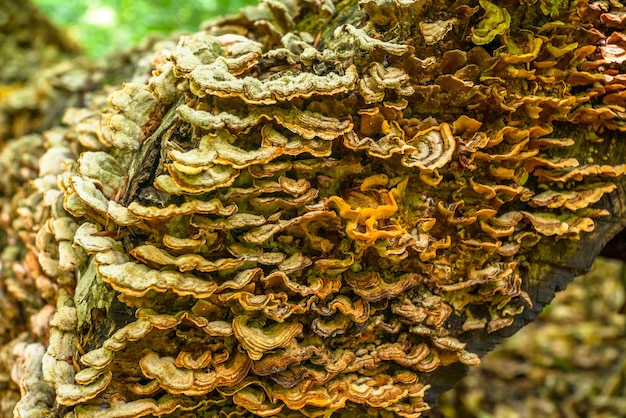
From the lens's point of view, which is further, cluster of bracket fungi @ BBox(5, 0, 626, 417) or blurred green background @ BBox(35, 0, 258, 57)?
blurred green background @ BBox(35, 0, 258, 57)

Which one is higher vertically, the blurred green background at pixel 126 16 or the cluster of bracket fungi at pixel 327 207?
the cluster of bracket fungi at pixel 327 207

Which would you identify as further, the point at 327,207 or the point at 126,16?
the point at 126,16

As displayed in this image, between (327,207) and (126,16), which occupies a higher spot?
(327,207)

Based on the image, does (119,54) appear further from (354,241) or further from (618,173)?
(618,173)

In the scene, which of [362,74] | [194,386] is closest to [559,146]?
[362,74]

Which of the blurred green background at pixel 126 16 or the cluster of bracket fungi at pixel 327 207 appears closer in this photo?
the cluster of bracket fungi at pixel 327 207
